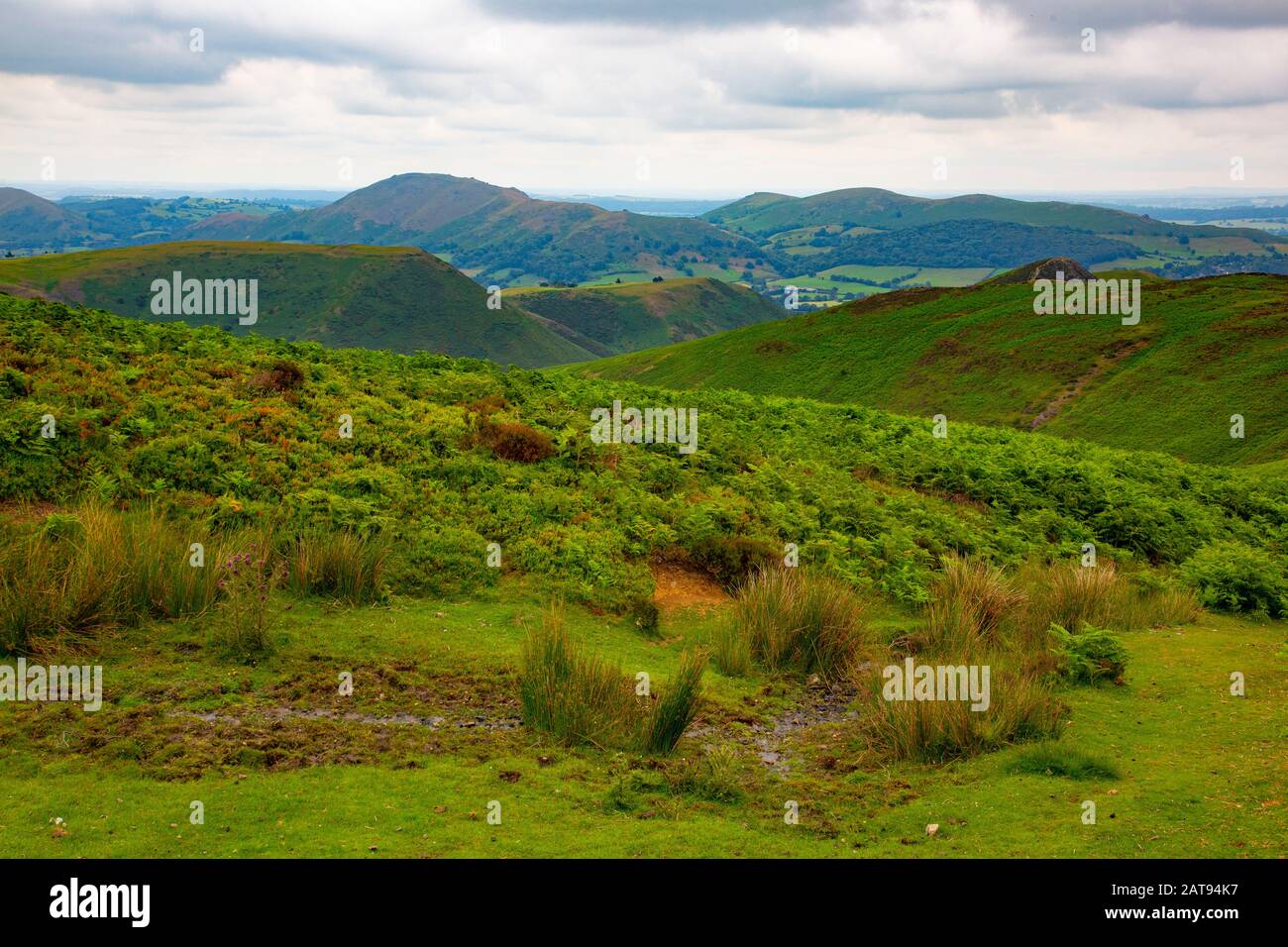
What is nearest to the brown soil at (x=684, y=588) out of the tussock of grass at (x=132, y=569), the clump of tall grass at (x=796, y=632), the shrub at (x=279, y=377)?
the clump of tall grass at (x=796, y=632)

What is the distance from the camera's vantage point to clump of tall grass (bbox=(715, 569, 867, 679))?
1248cm

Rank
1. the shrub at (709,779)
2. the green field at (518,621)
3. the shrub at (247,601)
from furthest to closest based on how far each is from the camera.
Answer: the shrub at (247,601) → the shrub at (709,779) → the green field at (518,621)

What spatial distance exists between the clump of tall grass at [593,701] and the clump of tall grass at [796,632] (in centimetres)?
279

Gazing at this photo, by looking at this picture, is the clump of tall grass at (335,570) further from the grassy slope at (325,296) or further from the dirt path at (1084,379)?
the grassy slope at (325,296)

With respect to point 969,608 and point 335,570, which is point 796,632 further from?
point 335,570

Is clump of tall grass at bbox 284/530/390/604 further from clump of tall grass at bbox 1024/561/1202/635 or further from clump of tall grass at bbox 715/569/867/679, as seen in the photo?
clump of tall grass at bbox 1024/561/1202/635

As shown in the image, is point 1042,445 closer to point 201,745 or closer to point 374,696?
point 374,696

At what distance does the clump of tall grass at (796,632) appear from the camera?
12.5 meters

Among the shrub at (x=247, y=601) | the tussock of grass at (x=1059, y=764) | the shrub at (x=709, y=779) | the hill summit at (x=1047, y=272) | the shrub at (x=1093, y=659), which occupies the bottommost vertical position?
the shrub at (x=709, y=779)

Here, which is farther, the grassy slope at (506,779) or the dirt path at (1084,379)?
the dirt path at (1084,379)

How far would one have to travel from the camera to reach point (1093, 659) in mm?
11680

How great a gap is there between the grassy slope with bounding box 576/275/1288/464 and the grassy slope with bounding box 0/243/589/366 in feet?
314

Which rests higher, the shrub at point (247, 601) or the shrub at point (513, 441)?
the shrub at point (513, 441)
